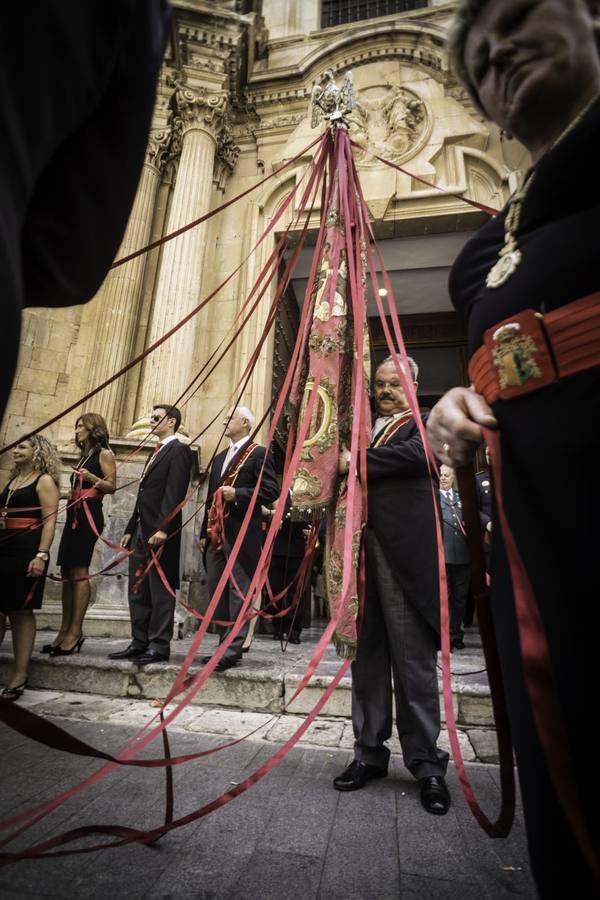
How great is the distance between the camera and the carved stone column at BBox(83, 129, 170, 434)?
267 inches

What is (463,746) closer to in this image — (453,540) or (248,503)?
(248,503)

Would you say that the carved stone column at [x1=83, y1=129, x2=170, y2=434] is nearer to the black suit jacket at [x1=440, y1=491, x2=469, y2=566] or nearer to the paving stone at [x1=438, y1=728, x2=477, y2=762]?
the black suit jacket at [x1=440, y1=491, x2=469, y2=566]

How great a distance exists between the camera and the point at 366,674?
7.02 feet

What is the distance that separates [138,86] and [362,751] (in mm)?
2418

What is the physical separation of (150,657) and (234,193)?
786 centimetres

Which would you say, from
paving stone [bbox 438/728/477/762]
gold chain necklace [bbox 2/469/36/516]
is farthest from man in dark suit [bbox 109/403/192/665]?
paving stone [bbox 438/728/477/762]

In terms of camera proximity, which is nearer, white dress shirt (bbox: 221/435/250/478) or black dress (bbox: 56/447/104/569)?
black dress (bbox: 56/447/104/569)

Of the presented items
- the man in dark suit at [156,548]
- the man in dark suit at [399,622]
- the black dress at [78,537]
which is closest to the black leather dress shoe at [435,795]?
the man in dark suit at [399,622]

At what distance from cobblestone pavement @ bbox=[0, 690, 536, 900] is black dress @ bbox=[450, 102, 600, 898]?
0.95m

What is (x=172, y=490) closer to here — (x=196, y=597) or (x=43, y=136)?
(x=196, y=597)

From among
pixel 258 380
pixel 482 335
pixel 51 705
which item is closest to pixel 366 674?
pixel 482 335

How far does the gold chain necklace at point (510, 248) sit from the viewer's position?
2.79 ft

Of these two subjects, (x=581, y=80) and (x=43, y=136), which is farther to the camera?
(x=581, y=80)

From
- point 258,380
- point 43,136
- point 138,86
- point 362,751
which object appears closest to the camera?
point 43,136
